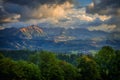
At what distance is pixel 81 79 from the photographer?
119 ft

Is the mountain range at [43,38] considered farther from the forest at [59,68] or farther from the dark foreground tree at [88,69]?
the dark foreground tree at [88,69]

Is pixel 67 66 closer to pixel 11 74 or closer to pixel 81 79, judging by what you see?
pixel 81 79

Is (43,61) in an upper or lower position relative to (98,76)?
upper

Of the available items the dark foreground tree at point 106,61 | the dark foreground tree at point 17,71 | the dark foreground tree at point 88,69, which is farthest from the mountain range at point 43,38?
the dark foreground tree at point 17,71

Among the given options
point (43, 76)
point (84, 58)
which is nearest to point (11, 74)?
point (43, 76)

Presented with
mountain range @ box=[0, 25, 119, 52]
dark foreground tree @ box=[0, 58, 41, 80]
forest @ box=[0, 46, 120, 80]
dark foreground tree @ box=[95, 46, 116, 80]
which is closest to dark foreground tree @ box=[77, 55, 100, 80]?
forest @ box=[0, 46, 120, 80]

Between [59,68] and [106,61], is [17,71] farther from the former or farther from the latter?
[106,61]

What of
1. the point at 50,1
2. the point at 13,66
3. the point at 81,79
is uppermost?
the point at 50,1

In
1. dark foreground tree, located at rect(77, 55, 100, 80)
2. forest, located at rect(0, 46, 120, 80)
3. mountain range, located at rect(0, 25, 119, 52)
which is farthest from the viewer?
mountain range, located at rect(0, 25, 119, 52)

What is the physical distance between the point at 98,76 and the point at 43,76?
823 centimetres

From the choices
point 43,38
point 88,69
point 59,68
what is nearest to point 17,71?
point 59,68

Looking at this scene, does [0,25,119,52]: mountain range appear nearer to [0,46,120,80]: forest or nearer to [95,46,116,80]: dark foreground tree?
[95,46,116,80]: dark foreground tree

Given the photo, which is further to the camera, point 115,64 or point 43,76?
point 115,64

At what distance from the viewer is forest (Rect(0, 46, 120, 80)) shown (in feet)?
107
